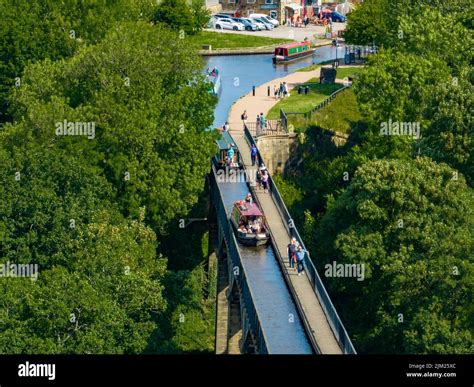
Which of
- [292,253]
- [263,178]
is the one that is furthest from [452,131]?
[292,253]

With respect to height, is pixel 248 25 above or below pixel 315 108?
below

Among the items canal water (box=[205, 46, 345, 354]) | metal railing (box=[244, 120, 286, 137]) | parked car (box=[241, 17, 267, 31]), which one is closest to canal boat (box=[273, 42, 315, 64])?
parked car (box=[241, 17, 267, 31])

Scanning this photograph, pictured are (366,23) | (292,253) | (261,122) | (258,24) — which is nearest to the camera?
(292,253)

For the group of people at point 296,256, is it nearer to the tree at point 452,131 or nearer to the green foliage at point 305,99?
the tree at point 452,131

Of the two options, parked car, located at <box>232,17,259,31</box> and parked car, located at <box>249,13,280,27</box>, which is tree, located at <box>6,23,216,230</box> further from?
parked car, located at <box>249,13,280,27</box>

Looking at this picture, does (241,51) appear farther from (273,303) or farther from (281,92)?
(273,303)

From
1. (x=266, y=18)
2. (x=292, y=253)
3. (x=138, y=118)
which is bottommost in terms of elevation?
(x=266, y=18)

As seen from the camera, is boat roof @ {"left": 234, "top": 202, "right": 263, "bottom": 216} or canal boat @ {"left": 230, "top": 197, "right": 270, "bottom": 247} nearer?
canal boat @ {"left": 230, "top": 197, "right": 270, "bottom": 247}
